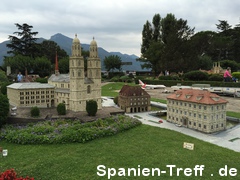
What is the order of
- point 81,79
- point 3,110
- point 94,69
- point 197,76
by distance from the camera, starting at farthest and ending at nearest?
point 197,76 < point 94,69 < point 81,79 < point 3,110

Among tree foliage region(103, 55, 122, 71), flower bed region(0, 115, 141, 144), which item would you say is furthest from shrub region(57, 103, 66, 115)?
tree foliage region(103, 55, 122, 71)

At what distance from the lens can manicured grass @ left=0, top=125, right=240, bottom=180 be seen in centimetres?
2103

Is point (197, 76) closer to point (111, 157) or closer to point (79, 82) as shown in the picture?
point (79, 82)

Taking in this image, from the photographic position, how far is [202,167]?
21.6m

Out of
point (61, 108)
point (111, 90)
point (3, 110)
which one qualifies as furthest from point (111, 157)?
point (111, 90)

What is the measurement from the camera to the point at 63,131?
30.2 meters

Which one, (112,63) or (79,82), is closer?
(79,82)

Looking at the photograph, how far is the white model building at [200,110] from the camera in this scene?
3312 centimetres

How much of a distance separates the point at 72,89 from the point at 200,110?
2341cm

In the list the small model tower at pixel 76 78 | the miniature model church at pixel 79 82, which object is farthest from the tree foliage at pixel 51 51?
the small model tower at pixel 76 78

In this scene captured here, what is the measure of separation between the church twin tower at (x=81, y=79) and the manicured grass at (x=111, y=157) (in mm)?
13075

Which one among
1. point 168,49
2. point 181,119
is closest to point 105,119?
point 181,119

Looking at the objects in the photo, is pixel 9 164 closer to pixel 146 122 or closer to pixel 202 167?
pixel 202 167

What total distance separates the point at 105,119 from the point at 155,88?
160ft
